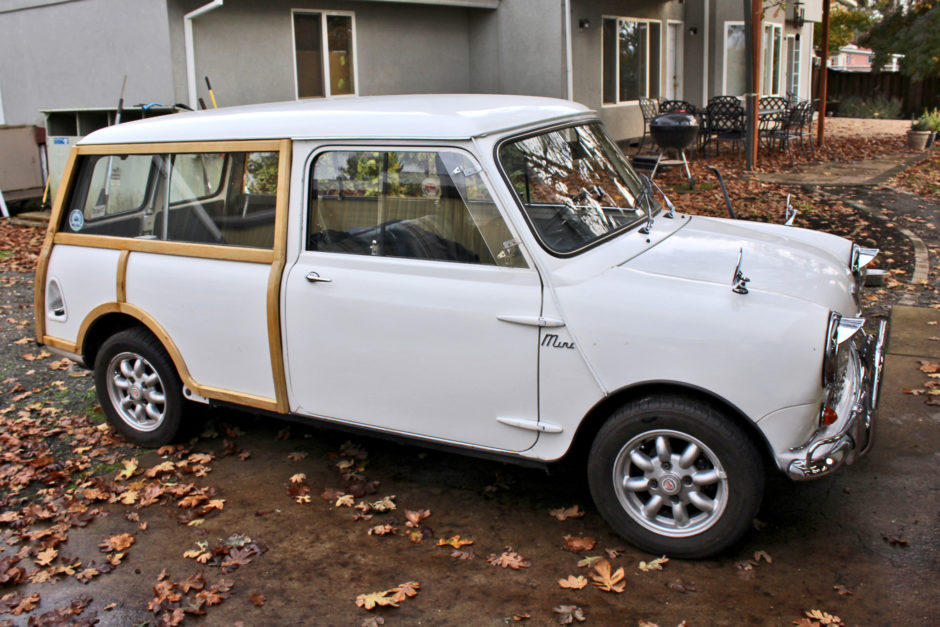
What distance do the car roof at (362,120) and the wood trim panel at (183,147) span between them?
3 centimetres

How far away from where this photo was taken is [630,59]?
19000 millimetres

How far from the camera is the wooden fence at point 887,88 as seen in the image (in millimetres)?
28969

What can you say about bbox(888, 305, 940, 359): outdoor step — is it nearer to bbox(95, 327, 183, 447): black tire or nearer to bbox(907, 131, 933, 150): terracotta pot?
bbox(95, 327, 183, 447): black tire

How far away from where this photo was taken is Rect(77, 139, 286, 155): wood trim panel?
4477 mm

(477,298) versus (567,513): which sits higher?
(477,298)

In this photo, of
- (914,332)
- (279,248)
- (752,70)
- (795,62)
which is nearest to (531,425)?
(279,248)

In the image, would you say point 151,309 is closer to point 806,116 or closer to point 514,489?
point 514,489

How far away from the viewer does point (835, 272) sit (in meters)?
4.18

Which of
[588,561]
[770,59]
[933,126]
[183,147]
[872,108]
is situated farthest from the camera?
[872,108]

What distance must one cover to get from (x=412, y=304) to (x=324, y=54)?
11.5 m

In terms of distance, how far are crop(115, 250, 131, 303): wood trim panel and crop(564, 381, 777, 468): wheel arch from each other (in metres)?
2.79

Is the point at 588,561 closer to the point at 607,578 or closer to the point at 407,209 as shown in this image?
the point at 607,578

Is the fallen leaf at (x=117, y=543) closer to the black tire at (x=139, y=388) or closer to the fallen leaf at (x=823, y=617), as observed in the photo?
the black tire at (x=139, y=388)

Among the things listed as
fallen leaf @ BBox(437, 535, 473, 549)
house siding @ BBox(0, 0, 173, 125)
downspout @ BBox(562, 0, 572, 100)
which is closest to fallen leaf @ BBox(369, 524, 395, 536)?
fallen leaf @ BBox(437, 535, 473, 549)
